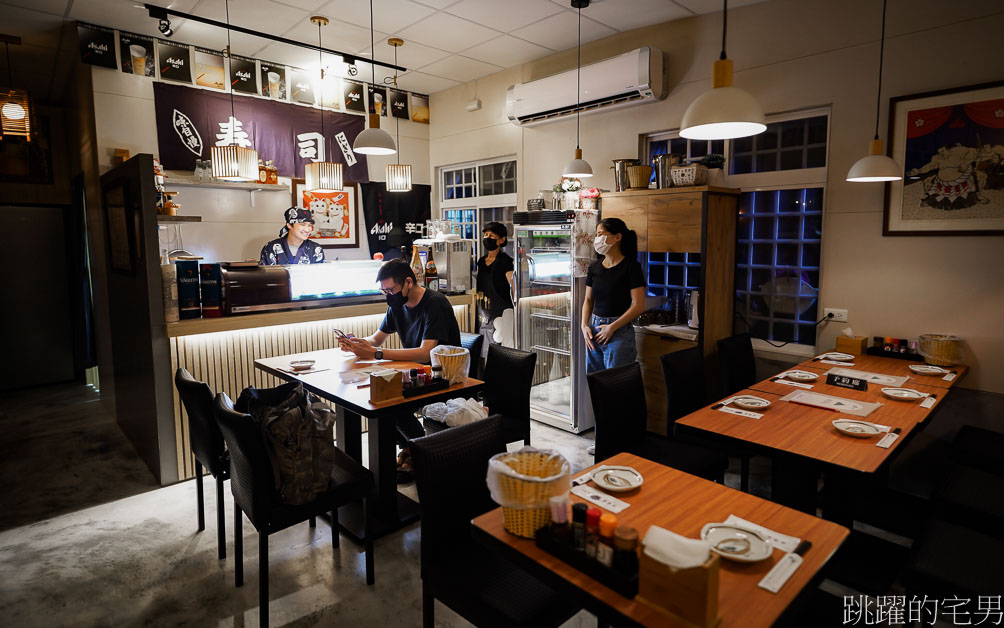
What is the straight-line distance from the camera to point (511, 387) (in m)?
3.29

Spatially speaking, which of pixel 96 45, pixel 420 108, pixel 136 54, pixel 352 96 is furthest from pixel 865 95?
pixel 96 45

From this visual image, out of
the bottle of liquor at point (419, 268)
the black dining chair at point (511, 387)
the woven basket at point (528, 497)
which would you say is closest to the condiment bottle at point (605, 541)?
the woven basket at point (528, 497)

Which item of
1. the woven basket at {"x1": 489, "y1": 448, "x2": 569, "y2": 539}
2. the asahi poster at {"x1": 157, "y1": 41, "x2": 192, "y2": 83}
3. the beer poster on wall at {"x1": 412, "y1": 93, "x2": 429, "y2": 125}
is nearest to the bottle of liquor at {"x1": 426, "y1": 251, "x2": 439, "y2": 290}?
the beer poster on wall at {"x1": 412, "y1": 93, "x2": 429, "y2": 125}

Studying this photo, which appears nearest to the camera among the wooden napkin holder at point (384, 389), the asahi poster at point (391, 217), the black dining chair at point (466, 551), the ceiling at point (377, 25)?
the black dining chair at point (466, 551)

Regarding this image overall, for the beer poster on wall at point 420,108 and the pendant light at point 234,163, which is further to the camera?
the beer poster on wall at point 420,108

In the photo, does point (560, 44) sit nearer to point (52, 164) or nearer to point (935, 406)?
point (935, 406)

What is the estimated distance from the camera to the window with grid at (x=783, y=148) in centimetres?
387

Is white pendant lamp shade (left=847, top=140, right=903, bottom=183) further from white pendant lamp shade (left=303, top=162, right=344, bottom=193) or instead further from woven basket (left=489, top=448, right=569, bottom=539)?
white pendant lamp shade (left=303, top=162, right=344, bottom=193)

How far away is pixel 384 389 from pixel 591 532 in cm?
147

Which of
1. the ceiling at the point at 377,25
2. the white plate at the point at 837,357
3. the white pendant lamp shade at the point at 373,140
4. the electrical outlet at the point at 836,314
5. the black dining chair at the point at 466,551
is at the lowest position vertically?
the black dining chair at the point at 466,551

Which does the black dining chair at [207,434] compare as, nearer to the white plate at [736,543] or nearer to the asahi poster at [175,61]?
the white plate at [736,543]

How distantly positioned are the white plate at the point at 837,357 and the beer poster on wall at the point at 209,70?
5.58 metres

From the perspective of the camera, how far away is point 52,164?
658cm

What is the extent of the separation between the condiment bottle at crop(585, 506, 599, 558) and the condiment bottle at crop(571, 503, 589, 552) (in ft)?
0.05
